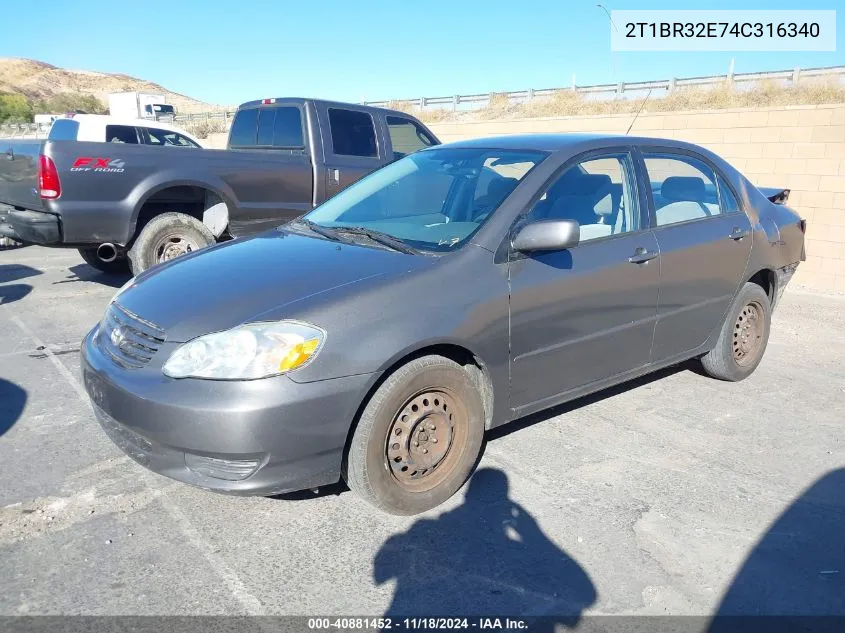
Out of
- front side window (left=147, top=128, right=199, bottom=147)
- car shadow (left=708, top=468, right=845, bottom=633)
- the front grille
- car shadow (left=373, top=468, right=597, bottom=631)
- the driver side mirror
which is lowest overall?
car shadow (left=708, top=468, right=845, bottom=633)

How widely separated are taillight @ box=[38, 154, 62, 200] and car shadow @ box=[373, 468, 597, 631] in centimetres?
477

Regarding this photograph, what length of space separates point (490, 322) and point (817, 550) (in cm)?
176

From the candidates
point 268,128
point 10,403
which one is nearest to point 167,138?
point 268,128

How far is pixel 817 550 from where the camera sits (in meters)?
3.02

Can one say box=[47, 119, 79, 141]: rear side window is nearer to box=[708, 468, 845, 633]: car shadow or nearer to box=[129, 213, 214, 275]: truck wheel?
box=[129, 213, 214, 275]: truck wheel

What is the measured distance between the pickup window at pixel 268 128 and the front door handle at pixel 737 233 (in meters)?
4.76

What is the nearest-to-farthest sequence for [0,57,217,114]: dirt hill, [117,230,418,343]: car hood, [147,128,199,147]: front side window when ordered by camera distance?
[117,230,418,343]: car hood
[147,128,199,147]: front side window
[0,57,217,114]: dirt hill

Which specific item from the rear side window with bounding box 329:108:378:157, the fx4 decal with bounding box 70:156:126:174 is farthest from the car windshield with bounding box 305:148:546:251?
the rear side window with bounding box 329:108:378:157

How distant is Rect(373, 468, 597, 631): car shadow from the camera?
8.54ft

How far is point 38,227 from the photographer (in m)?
6.14

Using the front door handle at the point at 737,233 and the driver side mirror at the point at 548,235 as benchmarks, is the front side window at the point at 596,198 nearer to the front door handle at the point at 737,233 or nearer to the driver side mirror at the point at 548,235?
the driver side mirror at the point at 548,235

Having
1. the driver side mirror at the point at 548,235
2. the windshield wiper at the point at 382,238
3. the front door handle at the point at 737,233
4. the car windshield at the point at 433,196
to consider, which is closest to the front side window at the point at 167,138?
the car windshield at the point at 433,196

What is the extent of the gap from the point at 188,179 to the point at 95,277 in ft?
8.09

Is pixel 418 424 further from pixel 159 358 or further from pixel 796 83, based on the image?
pixel 796 83
